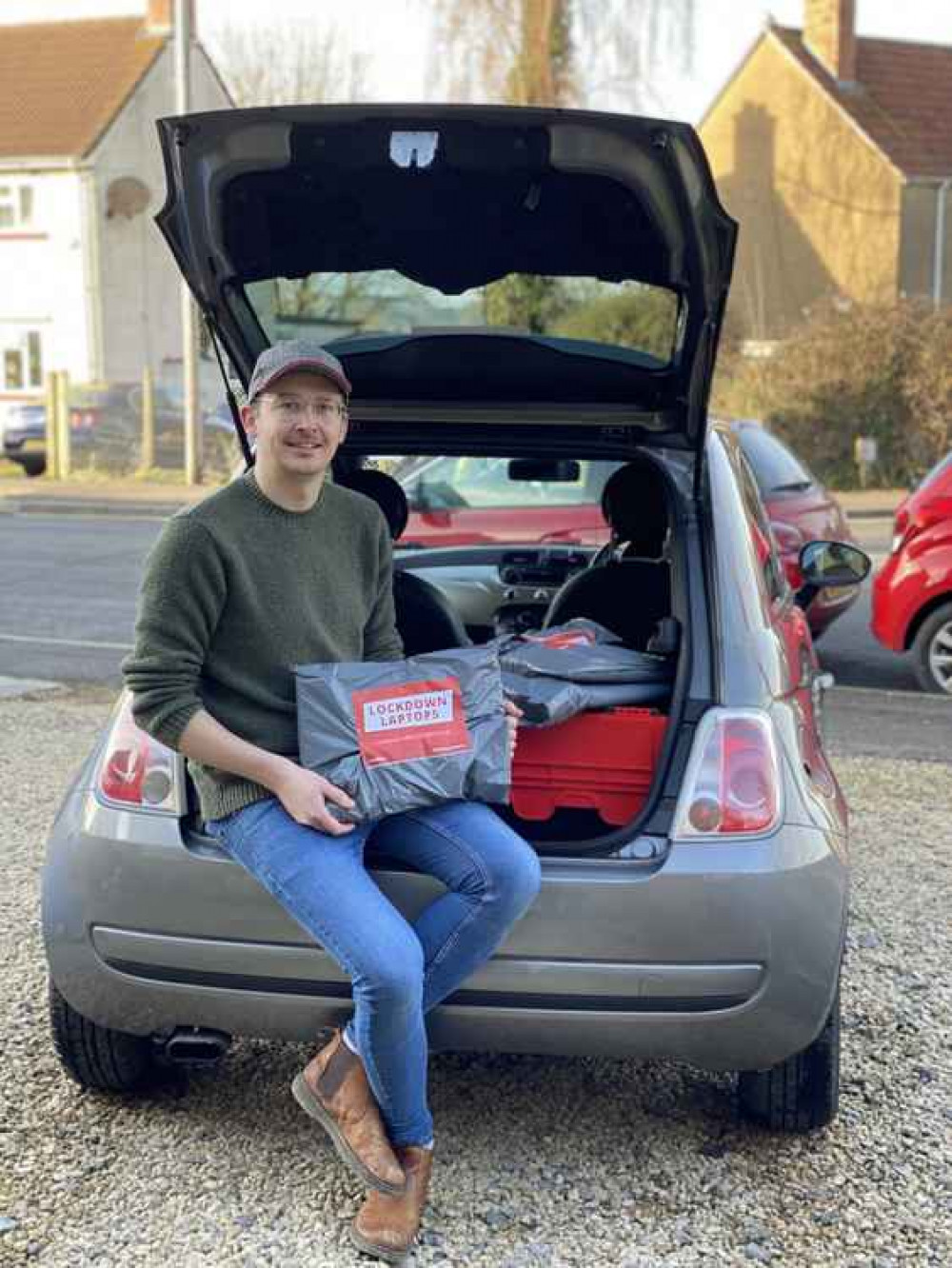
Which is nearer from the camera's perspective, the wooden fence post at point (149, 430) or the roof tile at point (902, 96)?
the wooden fence post at point (149, 430)

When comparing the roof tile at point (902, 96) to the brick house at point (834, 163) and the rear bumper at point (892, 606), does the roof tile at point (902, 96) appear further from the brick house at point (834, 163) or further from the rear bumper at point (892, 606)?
the rear bumper at point (892, 606)

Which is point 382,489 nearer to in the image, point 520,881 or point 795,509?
point 520,881

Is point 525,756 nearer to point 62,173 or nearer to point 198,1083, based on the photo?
point 198,1083

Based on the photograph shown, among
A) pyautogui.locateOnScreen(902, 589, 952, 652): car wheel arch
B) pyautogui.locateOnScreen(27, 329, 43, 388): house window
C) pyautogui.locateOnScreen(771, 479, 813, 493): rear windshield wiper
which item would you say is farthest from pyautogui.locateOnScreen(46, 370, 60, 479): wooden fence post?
pyautogui.locateOnScreen(902, 589, 952, 652): car wheel arch

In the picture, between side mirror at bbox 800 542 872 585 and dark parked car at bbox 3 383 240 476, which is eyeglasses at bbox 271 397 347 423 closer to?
side mirror at bbox 800 542 872 585

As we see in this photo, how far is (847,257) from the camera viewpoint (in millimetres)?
36062

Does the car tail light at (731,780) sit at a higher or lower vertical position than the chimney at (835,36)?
lower

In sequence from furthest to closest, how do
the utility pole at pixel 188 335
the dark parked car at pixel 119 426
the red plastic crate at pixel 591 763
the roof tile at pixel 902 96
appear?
the roof tile at pixel 902 96 → the dark parked car at pixel 119 426 → the utility pole at pixel 188 335 → the red plastic crate at pixel 591 763

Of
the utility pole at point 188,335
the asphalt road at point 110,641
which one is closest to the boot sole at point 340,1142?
the asphalt road at point 110,641

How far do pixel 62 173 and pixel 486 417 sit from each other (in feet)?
115

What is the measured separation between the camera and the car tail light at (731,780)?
3123mm

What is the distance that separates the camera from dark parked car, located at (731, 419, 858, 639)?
921 cm

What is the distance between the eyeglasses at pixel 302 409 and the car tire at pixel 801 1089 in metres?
1.64

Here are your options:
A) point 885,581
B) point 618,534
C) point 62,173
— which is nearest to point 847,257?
point 62,173
